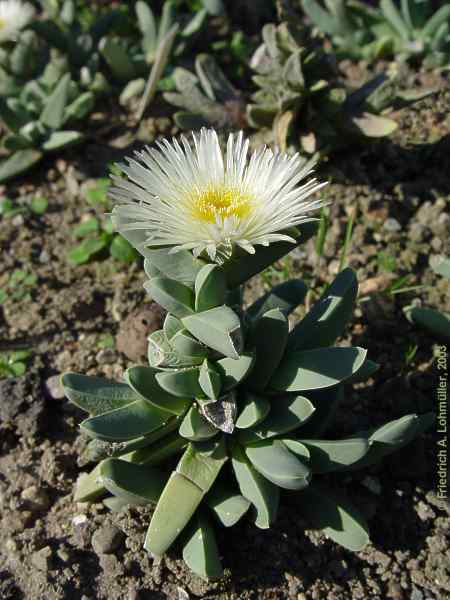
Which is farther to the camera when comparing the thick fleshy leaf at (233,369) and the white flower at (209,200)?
the thick fleshy leaf at (233,369)

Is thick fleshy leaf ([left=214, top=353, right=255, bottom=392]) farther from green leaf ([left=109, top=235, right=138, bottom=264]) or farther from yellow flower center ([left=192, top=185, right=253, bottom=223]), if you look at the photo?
green leaf ([left=109, top=235, right=138, bottom=264])

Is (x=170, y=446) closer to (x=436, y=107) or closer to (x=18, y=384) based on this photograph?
(x=18, y=384)

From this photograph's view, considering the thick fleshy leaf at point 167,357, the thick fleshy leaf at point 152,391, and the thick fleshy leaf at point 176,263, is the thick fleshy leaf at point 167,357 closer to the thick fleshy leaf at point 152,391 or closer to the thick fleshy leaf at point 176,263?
the thick fleshy leaf at point 152,391

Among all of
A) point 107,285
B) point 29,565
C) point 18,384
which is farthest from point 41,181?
point 29,565

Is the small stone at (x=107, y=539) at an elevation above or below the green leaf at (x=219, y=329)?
below

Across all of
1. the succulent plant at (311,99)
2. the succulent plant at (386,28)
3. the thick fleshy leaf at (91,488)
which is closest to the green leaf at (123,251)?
the succulent plant at (311,99)
